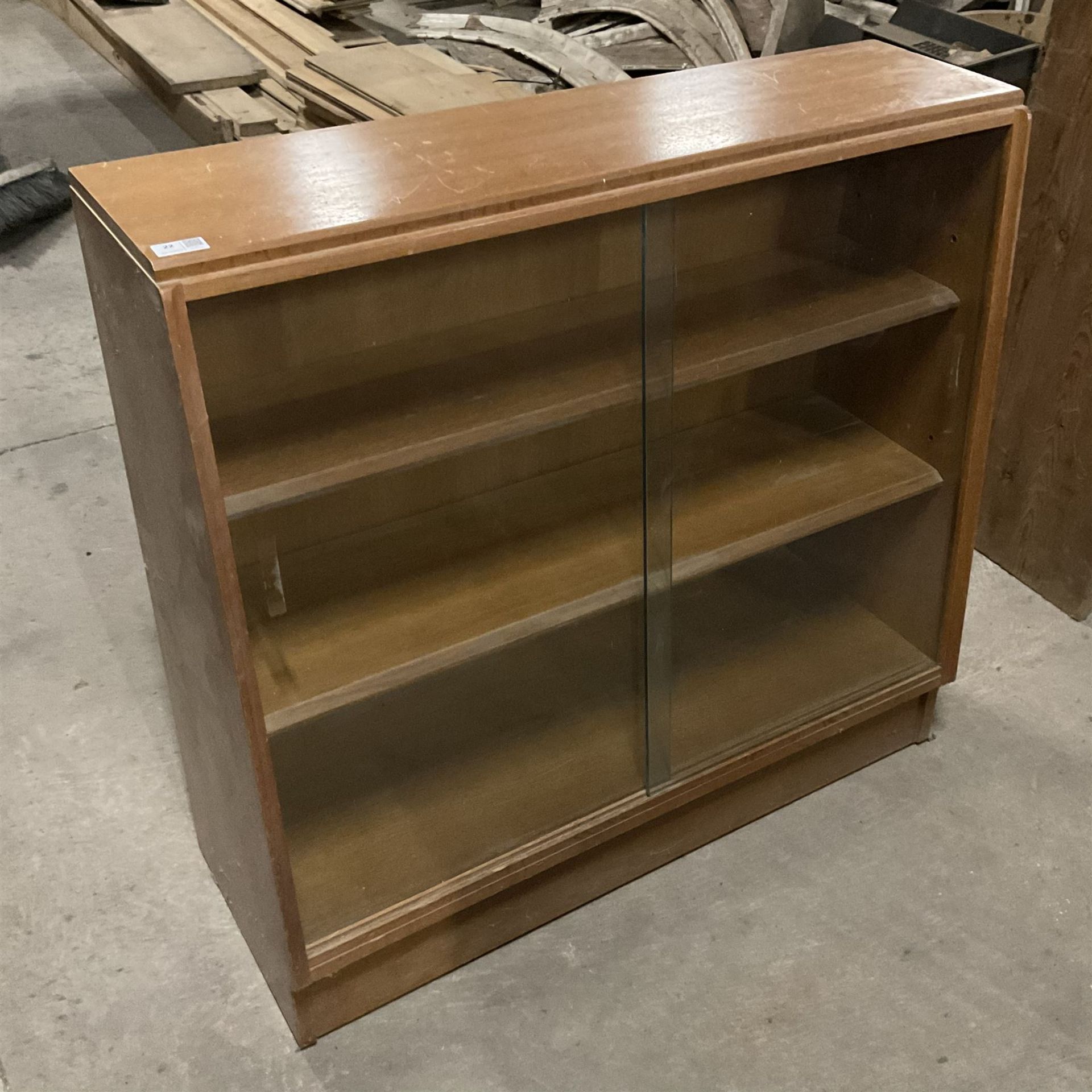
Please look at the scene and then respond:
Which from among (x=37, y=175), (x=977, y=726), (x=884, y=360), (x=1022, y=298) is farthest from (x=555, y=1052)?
(x=37, y=175)

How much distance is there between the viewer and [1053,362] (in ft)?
7.87

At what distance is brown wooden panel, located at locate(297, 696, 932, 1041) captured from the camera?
177 cm

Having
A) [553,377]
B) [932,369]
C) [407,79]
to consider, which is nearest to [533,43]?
[407,79]

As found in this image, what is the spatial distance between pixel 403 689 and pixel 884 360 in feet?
3.09

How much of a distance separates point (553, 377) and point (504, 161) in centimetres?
30

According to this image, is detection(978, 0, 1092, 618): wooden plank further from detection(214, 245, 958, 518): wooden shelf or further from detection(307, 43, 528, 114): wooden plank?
detection(307, 43, 528, 114): wooden plank

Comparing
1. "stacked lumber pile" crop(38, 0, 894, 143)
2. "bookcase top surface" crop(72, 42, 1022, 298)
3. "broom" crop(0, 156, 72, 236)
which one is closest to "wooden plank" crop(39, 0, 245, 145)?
"stacked lumber pile" crop(38, 0, 894, 143)

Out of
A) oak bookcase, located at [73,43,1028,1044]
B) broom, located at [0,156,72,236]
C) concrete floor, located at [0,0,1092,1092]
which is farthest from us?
broom, located at [0,156,72,236]

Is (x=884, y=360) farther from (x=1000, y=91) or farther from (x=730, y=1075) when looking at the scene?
(x=730, y=1075)

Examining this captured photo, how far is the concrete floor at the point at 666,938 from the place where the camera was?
1722mm

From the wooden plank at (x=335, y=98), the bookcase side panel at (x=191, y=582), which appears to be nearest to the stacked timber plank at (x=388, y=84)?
the wooden plank at (x=335, y=98)

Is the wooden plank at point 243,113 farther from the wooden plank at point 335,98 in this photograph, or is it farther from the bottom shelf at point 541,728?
the bottom shelf at point 541,728

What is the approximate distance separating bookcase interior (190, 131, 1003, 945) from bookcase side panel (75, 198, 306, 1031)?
58mm

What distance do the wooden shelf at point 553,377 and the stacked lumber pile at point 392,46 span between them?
1.64 metres
